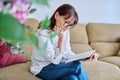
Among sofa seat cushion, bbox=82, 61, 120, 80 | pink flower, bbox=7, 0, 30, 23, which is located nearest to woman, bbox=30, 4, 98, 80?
sofa seat cushion, bbox=82, 61, 120, 80

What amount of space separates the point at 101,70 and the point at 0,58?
0.92 m

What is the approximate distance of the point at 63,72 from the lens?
1777 millimetres

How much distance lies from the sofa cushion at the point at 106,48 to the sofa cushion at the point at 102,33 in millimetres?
69

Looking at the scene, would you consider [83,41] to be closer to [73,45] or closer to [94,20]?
[73,45]

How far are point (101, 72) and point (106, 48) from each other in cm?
100

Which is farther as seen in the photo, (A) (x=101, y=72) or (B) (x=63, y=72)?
(A) (x=101, y=72)

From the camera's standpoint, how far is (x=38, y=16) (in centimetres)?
305

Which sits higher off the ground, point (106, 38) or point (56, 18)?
point (56, 18)

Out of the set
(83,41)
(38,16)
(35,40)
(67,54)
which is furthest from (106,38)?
(35,40)

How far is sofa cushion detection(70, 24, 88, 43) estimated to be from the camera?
9.59 feet

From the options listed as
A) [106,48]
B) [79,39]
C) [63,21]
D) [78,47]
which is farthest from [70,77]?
[106,48]

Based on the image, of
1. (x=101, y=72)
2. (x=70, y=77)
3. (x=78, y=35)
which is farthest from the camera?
(x=78, y=35)

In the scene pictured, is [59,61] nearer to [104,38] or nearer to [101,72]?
[101,72]

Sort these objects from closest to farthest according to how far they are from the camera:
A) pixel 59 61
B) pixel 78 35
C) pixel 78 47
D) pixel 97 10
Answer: pixel 59 61
pixel 78 47
pixel 78 35
pixel 97 10
